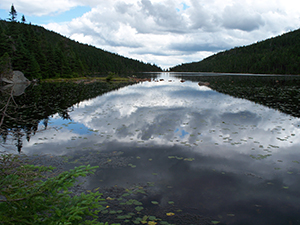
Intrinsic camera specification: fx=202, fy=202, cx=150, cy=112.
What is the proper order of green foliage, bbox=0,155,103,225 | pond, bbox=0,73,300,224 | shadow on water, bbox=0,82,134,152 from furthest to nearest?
1. pond, bbox=0,73,300,224
2. shadow on water, bbox=0,82,134,152
3. green foliage, bbox=0,155,103,225

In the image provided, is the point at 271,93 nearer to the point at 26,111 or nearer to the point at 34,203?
the point at 26,111

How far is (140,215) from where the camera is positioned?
5.68 metres

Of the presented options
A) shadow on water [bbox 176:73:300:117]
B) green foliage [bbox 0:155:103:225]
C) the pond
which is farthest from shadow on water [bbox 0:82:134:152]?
shadow on water [bbox 176:73:300:117]

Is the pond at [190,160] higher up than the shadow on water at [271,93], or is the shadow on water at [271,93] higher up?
the shadow on water at [271,93]

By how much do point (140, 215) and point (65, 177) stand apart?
8.47ft

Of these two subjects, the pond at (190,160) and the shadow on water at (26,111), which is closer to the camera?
the shadow on water at (26,111)

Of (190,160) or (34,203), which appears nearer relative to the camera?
(34,203)

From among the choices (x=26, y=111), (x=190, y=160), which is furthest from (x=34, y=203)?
(x=26, y=111)

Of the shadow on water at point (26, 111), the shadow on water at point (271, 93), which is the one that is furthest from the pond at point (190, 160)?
the shadow on water at point (271, 93)

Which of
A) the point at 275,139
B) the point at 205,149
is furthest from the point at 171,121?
the point at 275,139

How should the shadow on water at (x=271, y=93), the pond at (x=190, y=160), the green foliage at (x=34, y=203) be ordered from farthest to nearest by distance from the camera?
the shadow on water at (x=271, y=93) < the pond at (x=190, y=160) < the green foliage at (x=34, y=203)

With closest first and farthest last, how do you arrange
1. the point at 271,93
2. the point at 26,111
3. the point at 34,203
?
1. the point at 34,203
2. the point at 26,111
3. the point at 271,93

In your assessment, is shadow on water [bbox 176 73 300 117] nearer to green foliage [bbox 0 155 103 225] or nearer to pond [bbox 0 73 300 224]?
pond [bbox 0 73 300 224]

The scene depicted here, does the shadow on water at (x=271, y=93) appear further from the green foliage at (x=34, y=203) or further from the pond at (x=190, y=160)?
the green foliage at (x=34, y=203)
